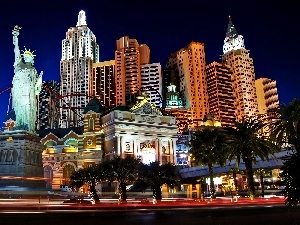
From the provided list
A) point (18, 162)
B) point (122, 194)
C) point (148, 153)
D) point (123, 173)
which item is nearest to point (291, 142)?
point (123, 173)

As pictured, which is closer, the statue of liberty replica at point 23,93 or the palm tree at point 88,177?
the palm tree at point 88,177

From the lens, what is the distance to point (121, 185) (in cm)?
4647

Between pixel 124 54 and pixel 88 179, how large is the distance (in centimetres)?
15805

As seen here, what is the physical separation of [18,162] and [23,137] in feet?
12.5

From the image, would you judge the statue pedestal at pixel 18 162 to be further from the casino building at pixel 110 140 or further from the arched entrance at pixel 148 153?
the arched entrance at pixel 148 153

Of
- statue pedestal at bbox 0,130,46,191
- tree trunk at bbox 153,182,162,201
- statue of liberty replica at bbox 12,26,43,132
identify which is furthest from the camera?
statue of liberty replica at bbox 12,26,43,132

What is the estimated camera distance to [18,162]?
53812 millimetres

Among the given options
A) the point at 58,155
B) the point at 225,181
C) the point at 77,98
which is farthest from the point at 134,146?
the point at 77,98

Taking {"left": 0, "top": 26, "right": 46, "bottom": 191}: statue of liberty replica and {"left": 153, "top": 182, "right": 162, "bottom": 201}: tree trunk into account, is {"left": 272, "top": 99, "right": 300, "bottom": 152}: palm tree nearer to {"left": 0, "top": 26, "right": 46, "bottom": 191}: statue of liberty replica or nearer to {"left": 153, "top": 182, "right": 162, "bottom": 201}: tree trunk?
{"left": 153, "top": 182, "right": 162, "bottom": 201}: tree trunk

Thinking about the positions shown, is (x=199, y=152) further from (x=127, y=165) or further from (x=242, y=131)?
(x=127, y=165)

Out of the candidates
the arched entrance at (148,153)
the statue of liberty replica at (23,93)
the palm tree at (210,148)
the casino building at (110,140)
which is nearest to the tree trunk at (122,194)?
the palm tree at (210,148)

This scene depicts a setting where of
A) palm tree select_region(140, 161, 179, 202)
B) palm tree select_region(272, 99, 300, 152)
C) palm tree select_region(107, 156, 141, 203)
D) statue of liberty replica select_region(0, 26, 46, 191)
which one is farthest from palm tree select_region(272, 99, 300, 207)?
statue of liberty replica select_region(0, 26, 46, 191)

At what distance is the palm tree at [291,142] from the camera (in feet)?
51.9

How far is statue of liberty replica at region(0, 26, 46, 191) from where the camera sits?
5350cm
